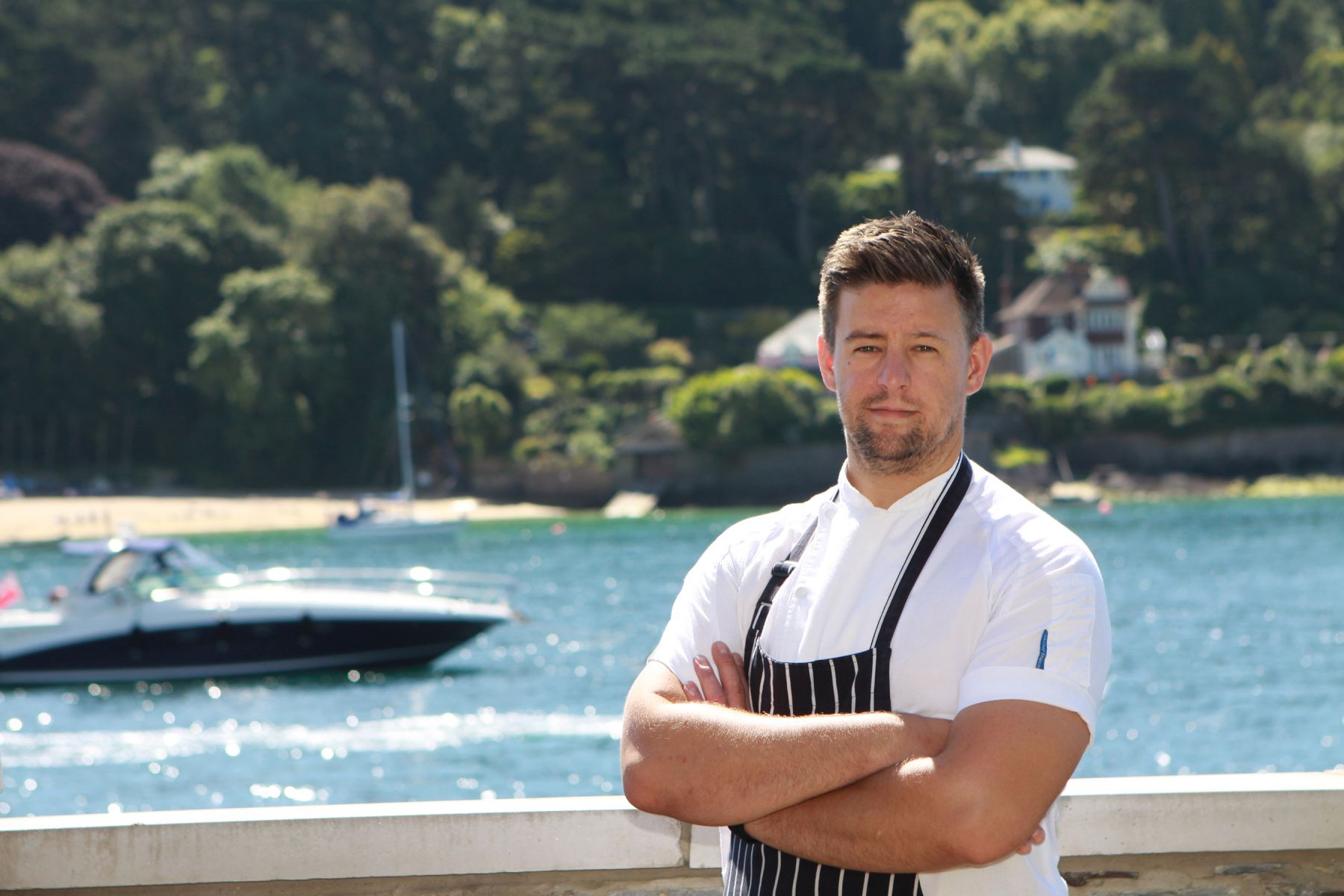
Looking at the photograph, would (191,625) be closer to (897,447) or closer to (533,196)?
(897,447)

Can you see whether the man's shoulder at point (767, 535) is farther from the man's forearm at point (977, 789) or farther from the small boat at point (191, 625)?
the small boat at point (191, 625)

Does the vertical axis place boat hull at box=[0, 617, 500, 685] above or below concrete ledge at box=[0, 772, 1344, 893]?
below

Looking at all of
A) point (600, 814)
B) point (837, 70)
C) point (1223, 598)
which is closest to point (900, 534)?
point (600, 814)

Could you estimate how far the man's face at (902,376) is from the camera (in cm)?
251

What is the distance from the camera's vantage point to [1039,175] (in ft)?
298

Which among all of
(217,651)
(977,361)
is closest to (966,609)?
(977,361)

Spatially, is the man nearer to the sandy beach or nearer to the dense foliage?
the sandy beach

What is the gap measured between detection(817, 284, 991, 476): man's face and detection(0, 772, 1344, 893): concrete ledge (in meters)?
1.25

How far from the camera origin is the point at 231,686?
21047 mm

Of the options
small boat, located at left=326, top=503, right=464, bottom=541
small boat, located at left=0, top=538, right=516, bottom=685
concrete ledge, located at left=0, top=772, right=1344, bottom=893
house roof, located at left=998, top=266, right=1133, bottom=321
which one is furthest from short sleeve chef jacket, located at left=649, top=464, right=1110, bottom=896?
house roof, located at left=998, top=266, right=1133, bottom=321

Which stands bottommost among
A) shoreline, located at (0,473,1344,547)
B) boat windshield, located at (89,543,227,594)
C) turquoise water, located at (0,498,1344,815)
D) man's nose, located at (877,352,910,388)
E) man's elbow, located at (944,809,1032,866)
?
shoreline, located at (0,473,1344,547)

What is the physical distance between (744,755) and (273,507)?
61052 mm

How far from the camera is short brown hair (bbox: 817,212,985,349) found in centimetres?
248

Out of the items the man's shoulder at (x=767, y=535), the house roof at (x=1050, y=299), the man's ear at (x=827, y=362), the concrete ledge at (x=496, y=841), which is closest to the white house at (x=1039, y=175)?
the house roof at (x=1050, y=299)
